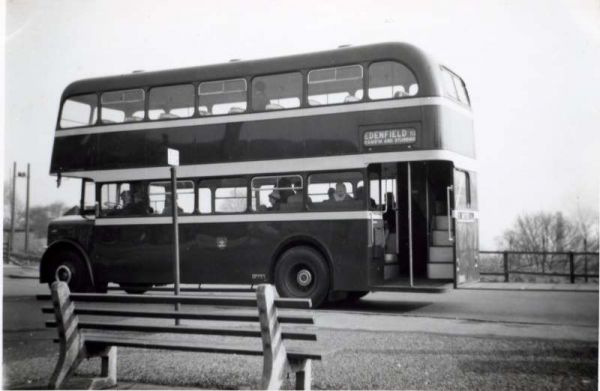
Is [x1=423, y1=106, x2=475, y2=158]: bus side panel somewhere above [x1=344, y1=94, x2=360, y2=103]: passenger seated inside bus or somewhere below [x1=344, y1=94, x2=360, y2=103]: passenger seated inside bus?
below

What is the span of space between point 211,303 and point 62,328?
4.32 ft

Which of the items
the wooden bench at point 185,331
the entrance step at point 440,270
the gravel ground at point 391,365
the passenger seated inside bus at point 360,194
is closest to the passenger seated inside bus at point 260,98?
the passenger seated inside bus at point 360,194

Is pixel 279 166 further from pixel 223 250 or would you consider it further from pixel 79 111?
pixel 79 111

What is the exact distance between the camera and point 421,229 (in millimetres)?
10180

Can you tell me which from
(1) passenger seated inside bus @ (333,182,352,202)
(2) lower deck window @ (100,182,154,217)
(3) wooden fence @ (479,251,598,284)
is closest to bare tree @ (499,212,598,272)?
(3) wooden fence @ (479,251,598,284)

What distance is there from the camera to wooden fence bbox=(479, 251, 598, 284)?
841 centimetres

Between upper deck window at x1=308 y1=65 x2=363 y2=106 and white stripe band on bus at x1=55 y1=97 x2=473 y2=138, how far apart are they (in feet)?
0.35

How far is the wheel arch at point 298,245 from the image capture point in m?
9.76

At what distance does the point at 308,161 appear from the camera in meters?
9.79

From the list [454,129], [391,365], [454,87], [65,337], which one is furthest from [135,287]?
[391,365]

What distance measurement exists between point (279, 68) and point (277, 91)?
33cm

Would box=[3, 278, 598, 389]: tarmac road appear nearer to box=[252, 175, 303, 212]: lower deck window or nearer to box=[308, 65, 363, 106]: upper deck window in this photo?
box=[252, 175, 303, 212]: lower deck window

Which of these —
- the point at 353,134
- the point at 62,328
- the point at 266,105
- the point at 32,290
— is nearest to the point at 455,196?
the point at 353,134

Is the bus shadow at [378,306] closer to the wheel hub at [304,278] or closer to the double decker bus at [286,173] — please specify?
the double decker bus at [286,173]
